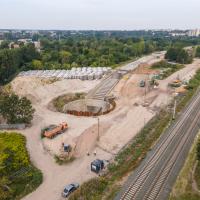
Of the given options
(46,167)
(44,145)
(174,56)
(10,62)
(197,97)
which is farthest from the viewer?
(174,56)

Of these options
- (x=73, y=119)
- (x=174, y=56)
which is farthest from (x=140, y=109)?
(x=174, y=56)

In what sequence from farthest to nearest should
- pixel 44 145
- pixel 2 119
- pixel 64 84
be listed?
pixel 64 84 → pixel 2 119 → pixel 44 145

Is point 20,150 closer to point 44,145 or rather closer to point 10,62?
point 44,145

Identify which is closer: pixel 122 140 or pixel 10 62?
pixel 122 140

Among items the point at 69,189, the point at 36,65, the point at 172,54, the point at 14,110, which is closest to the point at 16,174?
the point at 69,189

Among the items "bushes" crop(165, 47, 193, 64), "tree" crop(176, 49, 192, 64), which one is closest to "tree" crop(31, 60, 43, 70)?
"bushes" crop(165, 47, 193, 64)

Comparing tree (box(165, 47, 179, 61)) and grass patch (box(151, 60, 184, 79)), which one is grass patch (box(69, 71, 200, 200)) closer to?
grass patch (box(151, 60, 184, 79))
